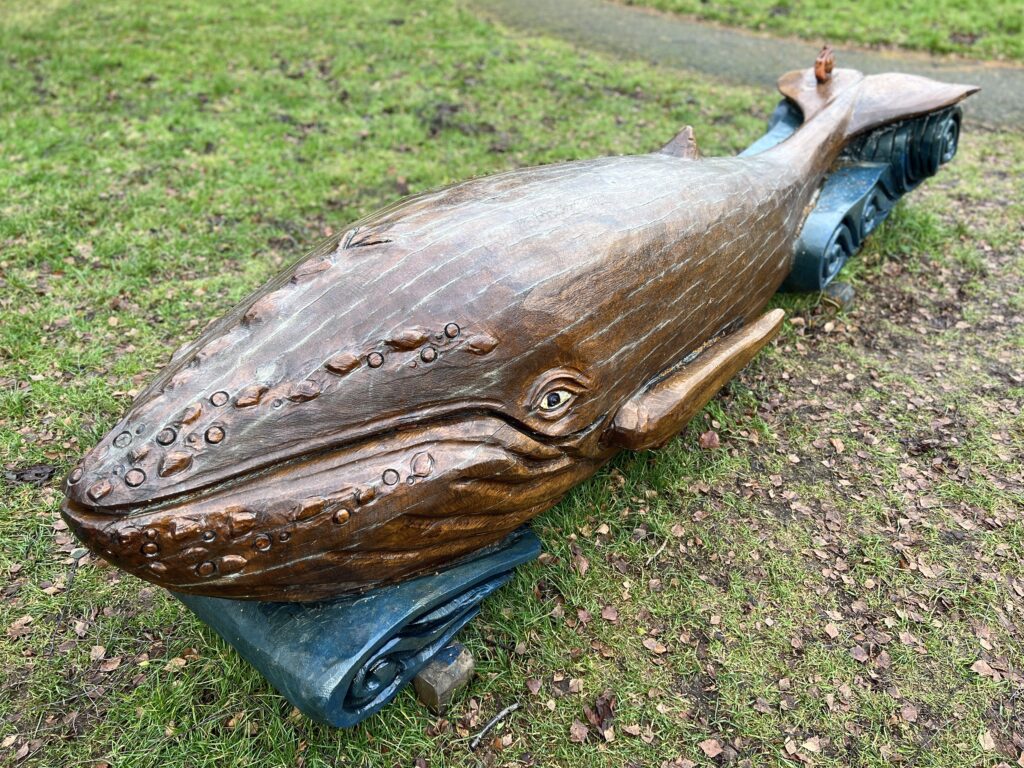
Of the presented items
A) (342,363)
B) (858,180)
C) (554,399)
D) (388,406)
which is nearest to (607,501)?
(554,399)

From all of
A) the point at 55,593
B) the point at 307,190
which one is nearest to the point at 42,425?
the point at 55,593

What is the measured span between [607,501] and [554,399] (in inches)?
43.5

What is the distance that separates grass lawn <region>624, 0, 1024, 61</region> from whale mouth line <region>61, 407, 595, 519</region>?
8215 mm

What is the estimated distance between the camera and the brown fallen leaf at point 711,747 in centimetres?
268

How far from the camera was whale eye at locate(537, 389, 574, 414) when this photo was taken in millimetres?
2514

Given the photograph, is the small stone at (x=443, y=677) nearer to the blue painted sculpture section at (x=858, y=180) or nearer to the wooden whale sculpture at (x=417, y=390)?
the wooden whale sculpture at (x=417, y=390)

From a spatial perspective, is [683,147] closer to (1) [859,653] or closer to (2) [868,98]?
(2) [868,98]

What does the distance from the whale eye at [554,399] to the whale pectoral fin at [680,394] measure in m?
0.29

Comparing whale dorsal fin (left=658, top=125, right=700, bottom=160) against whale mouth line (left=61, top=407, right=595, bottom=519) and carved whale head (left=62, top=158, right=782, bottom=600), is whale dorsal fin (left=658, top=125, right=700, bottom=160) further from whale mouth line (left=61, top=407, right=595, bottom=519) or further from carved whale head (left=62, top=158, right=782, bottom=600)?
whale mouth line (left=61, top=407, right=595, bottom=519)

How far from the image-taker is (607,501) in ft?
11.5

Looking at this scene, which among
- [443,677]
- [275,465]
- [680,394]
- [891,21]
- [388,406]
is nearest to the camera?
[275,465]

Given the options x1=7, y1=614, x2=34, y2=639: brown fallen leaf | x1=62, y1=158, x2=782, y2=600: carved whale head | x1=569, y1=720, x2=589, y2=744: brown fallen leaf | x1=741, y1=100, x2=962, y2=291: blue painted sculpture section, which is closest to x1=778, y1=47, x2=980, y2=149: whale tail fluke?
x1=741, y1=100, x2=962, y2=291: blue painted sculpture section

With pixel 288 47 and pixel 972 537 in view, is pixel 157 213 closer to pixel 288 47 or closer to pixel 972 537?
pixel 288 47

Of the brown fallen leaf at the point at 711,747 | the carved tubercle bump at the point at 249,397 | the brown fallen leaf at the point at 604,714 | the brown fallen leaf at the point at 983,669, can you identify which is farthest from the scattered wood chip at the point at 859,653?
the carved tubercle bump at the point at 249,397
